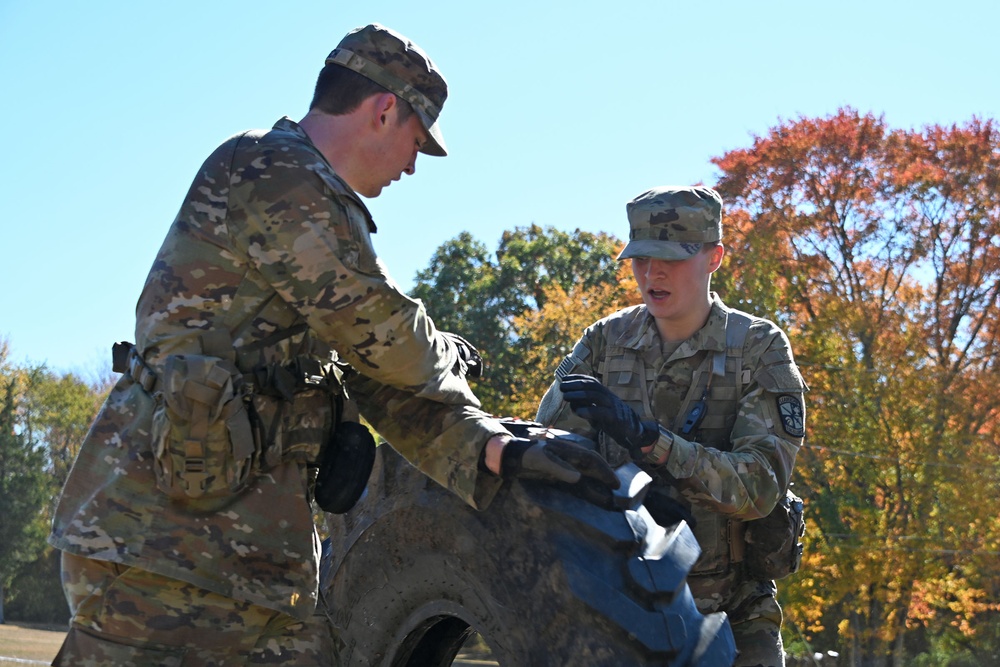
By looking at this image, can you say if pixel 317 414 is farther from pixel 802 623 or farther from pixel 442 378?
pixel 802 623

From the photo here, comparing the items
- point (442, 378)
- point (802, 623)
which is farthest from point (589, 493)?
point (802, 623)

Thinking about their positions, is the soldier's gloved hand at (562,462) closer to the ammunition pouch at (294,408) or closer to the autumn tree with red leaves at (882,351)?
the ammunition pouch at (294,408)

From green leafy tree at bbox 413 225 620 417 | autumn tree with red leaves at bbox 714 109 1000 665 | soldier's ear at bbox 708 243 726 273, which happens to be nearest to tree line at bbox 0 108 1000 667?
autumn tree with red leaves at bbox 714 109 1000 665

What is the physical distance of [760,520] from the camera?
4.43 meters

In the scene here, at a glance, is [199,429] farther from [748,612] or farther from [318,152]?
[748,612]

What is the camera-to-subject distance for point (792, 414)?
14.3ft

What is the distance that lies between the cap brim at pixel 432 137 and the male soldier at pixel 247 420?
0.09m

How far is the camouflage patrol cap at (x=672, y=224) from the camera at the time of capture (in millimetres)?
4410

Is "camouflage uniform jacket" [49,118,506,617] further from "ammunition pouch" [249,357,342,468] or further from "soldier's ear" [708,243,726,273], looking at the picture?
"soldier's ear" [708,243,726,273]

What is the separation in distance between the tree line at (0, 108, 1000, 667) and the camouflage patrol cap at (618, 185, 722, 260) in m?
18.5

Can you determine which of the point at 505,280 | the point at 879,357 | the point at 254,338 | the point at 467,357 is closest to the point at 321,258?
the point at 254,338

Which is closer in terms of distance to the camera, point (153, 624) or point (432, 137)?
point (153, 624)

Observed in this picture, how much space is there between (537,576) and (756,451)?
1.21 meters

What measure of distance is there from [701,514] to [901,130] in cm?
2417
